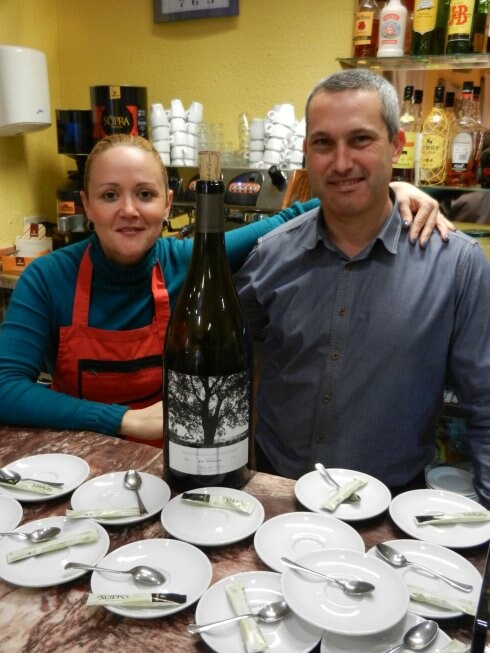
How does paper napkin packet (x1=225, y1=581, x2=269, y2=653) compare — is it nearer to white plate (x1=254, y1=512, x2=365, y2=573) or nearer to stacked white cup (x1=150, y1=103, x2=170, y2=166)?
white plate (x1=254, y1=512, x2=365, y2=573)

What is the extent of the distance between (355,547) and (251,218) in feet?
5.72

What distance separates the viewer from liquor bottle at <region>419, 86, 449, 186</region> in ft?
6.29

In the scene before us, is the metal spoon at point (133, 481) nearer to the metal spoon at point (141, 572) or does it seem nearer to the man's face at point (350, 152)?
the metal spoon at point (141, 572)

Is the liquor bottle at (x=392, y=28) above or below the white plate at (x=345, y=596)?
above

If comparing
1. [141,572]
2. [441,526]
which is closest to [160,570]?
[141,572]

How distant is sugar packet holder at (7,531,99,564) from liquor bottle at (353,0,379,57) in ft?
6.67

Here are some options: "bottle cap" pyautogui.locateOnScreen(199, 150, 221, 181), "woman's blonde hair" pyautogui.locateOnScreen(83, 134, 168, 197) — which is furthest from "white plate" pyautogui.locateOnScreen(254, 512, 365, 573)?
"woman's blonde hair" pyautogui.locateOnScreen(83, 134, 168, 197)

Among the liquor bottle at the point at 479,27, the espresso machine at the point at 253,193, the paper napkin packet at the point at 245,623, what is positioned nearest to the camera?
the paper napkin packet at the point at 245,623

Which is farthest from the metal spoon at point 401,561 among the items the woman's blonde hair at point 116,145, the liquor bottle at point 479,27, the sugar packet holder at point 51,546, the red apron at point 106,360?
the liquor bottle at point 479,27

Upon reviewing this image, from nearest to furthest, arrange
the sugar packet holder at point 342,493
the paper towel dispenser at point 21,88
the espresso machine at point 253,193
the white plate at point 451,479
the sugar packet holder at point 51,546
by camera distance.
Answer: the sugar packet holder at point 51,546
the sugar packet holder at point 342,493
the white plate at point 451,479
the espresso machine at point 253,193
the paper towel dispenser at point 21,88

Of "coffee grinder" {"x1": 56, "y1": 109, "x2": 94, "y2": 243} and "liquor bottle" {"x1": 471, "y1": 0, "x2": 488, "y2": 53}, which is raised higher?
"liquor bottle" {"x1": 471, "y1": 0, "x2": 488, "y2": 53}

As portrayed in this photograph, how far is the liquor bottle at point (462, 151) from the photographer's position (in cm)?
190

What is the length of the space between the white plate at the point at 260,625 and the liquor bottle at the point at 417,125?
1.70 m

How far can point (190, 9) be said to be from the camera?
258cm
